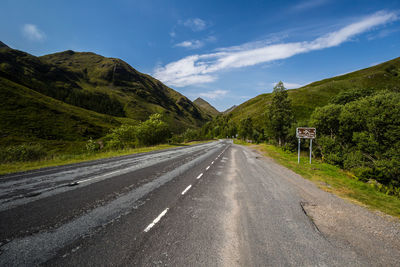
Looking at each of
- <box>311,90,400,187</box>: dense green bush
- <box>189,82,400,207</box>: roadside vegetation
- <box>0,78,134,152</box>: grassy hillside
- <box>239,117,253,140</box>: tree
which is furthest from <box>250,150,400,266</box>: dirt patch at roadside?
<box>0,78,134,152</box>: grassy hillside

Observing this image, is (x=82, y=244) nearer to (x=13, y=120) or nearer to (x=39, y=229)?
(x=39, y=229)

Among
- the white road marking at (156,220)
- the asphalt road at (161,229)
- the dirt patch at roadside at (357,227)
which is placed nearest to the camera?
the asphalt road at (161,229)

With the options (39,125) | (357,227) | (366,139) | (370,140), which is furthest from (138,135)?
(39,125)

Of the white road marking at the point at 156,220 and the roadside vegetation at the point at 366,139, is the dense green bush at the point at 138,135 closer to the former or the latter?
the roadside vegetation at the point at 366,139

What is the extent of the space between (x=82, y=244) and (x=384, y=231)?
24.5 feet

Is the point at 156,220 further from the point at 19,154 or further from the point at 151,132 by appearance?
the point at 151,132

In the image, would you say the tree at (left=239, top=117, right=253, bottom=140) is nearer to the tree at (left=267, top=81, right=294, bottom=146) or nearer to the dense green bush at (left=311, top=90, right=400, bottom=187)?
the tree at (left=267, top=81, right=294, bottom=146)

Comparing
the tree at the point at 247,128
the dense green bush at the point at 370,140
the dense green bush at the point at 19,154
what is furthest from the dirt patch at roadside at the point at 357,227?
the tree at the point at 247,128

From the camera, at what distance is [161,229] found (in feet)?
13.4

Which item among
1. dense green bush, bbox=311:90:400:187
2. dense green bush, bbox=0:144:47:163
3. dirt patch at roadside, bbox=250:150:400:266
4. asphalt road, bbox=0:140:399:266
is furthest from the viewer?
dense green bush, bbox=0:144:47:163

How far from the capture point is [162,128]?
157ft

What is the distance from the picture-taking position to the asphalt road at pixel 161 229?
10.1 ft

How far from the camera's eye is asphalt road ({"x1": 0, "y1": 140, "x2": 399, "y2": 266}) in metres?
3.09

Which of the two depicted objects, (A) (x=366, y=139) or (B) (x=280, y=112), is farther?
(B) (x=280, y=112)
